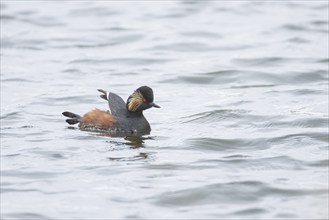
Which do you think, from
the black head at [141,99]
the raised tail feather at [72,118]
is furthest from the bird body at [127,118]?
the raised tail feather at [72,118]

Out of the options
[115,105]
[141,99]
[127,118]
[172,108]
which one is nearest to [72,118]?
[115,105]

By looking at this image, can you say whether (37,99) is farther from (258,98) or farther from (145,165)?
(145,165)

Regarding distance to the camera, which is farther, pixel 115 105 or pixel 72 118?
pixel 72 118

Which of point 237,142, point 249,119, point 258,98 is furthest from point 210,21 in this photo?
point 237,142

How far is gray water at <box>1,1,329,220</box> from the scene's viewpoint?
11.1 m

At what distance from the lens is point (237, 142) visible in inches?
535

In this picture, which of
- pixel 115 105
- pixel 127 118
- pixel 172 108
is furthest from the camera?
pixel 172 108

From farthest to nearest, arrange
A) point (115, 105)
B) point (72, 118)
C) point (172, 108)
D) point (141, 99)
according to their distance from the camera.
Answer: point (172, 108)
point (72, 118)
point (115, 105)
point (141, 99)

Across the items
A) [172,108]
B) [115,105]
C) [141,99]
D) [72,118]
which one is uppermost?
[141,99]

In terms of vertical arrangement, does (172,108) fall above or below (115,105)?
below

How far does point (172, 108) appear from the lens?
52.2 feet

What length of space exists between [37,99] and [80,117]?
224 cm

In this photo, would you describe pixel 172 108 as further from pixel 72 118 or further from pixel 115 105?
pixel 72 118

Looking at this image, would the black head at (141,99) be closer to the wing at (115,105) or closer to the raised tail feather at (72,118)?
the wing at (115,105)
